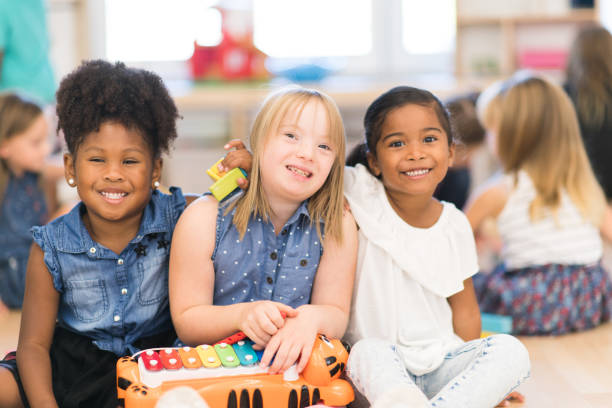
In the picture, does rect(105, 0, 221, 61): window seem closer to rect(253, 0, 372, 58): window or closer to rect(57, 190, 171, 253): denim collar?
rect(253, 0, 372, 58): window

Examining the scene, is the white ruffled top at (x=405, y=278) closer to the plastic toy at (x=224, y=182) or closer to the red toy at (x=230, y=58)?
the plastic toy at (x=224, y=182)

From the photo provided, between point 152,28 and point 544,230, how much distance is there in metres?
2.82

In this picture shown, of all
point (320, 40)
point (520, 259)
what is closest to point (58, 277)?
point (520, 259)

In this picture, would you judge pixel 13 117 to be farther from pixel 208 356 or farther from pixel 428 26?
pixel 428 26

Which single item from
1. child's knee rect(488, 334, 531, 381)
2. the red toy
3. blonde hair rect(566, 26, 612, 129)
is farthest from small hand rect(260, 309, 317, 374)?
the red toy

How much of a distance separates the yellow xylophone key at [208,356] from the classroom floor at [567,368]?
599 millimetres

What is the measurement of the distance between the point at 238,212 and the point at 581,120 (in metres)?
1.70

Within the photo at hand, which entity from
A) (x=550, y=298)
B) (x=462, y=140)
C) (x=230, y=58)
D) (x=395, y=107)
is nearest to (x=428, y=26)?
(x=230, y=58)

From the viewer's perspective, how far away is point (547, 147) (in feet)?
5.74

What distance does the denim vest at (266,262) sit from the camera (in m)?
1.27

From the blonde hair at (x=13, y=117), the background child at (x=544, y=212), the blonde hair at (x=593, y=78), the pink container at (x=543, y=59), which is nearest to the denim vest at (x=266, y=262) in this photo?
the background child at (x=544, y=212)

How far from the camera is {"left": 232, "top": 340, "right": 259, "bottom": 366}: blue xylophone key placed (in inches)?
44.4

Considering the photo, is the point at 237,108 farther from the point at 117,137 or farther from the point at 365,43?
the point at 117,137

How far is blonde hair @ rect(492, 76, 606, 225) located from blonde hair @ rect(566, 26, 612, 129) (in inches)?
30.2
